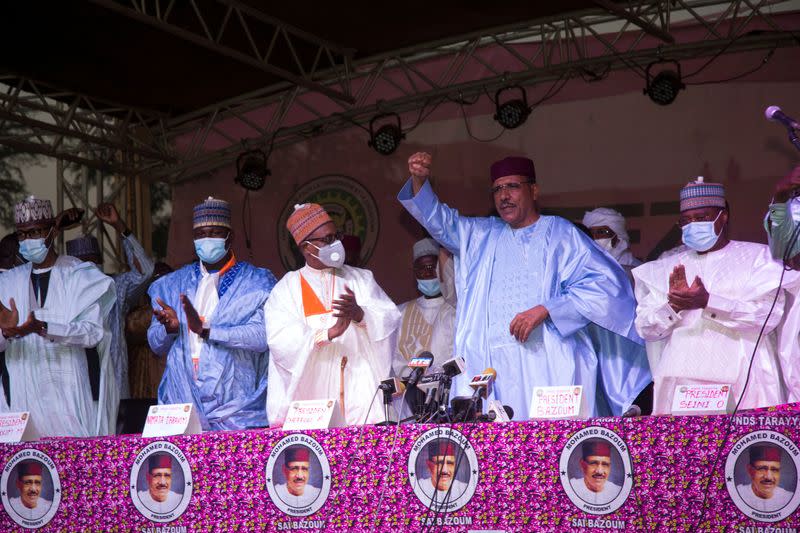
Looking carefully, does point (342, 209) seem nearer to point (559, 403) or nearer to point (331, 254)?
point (331, 254)

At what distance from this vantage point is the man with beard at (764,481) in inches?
121

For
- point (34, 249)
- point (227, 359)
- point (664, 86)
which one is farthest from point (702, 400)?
point (664, 86)

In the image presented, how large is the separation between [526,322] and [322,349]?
3.63ft

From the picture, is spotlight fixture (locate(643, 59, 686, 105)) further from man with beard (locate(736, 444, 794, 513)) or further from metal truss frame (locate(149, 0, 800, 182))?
man with beard (locate(736, 444, 794, 513))

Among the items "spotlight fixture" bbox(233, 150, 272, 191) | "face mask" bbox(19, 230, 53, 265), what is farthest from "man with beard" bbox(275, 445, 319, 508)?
"spotlight fixture" bbox(233, 150, 272, 191)

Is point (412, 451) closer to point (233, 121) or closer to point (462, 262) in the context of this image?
point (462, 262)

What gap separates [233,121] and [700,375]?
681 centimetres

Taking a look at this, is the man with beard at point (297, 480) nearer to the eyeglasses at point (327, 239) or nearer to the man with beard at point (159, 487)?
the man with beard at point (159, 487)

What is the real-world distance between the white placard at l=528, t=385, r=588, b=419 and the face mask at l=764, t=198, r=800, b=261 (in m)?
1.01

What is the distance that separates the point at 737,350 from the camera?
4.57 meters

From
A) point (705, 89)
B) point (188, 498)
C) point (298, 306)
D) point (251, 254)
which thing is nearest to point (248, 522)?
point (188, 498)

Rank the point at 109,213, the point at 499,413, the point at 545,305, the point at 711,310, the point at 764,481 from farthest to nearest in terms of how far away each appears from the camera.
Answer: the point at 109,213 < the point at 545,305 < the point at 711,310 < the point at 499,413 < the point at 764,481

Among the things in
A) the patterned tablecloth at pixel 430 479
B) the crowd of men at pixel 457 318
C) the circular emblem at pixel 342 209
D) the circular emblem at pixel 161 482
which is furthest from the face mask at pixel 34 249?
the circular emblem at pixel 342 209

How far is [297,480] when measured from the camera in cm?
382
